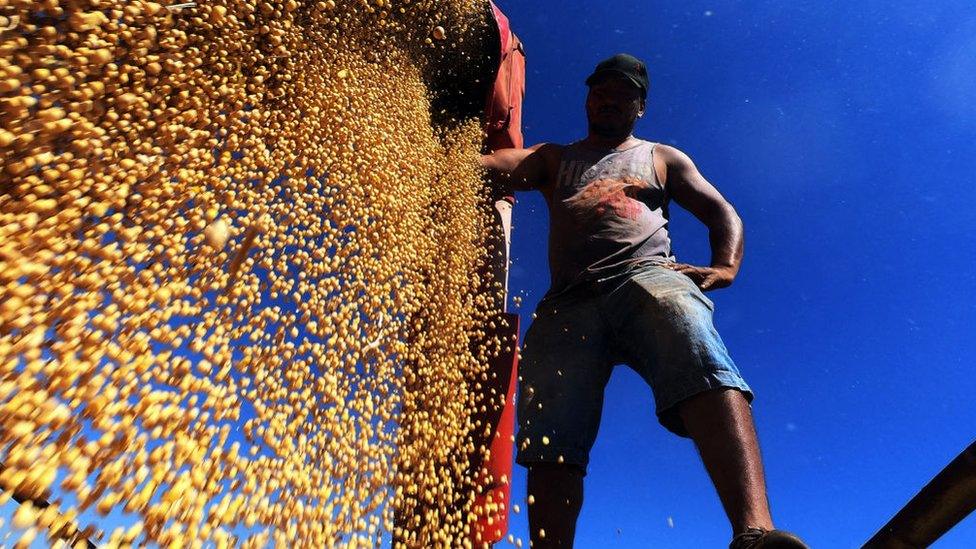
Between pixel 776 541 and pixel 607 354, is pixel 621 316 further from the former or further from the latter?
pixel 776 541

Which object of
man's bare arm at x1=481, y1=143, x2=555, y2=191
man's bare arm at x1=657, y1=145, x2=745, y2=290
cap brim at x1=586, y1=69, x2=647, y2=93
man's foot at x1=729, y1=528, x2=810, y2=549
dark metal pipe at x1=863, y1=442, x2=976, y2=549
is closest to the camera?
dark metal pipe at x1=863, y1=442, x2=976, y2=549

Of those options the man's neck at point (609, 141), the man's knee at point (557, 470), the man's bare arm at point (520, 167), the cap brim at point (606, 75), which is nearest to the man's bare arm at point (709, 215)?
the man's neck at point (609, 141)

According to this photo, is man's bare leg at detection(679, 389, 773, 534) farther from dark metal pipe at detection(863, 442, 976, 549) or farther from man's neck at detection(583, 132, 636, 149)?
man's neck at detection(583, 132, 636, 149)

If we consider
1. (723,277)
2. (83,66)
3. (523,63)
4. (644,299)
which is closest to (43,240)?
(83,66)

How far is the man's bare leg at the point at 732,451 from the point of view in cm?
147

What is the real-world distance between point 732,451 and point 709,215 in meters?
1.20

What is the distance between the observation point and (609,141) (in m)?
2.65

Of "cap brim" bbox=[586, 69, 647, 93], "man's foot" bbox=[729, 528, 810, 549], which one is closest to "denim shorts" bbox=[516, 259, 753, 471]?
"man's foot" bbox=[729, 528, 810, 549]

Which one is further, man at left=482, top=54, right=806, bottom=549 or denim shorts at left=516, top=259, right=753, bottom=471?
denim shorts at left=516, top=259, right=753, bottom=471

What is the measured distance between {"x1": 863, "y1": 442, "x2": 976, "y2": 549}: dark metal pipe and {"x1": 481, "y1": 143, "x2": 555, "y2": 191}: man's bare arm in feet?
6.77

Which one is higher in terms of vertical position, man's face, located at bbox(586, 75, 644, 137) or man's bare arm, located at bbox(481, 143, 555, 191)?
man's face, located at bbox(586, 75, 644, 137)

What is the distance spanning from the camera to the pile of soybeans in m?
1.18

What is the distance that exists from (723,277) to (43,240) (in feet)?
6.74

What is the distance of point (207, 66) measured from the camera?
188 cm
